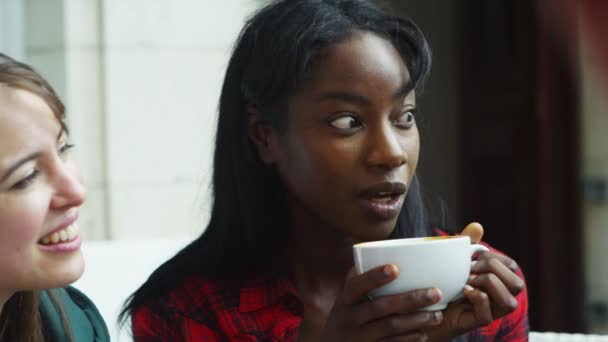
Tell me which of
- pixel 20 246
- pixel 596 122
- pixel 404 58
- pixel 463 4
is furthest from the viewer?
pixel 463 4

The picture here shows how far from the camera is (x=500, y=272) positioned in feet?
3.51

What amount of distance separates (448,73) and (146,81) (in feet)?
7.38

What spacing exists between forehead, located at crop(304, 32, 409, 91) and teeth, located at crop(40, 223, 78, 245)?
38cm

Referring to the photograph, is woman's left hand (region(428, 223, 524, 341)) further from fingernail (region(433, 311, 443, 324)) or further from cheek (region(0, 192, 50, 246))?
cheek (region(0, 192, 50, 246))

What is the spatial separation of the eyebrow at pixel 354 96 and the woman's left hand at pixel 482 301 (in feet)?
0.89

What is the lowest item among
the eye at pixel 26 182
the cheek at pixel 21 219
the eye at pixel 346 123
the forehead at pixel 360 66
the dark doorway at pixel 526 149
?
the dark doorway at pixel 526 149

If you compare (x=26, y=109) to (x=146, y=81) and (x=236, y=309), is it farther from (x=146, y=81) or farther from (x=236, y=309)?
(x=146, y=81)

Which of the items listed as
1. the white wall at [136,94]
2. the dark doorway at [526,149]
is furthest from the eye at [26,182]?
the dark doorway at [526,149]

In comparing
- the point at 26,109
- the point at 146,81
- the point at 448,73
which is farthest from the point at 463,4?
the point at 26,109

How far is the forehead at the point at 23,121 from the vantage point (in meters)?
1.04

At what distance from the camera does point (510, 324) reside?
4.59 ft

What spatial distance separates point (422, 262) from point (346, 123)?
10.9 inches

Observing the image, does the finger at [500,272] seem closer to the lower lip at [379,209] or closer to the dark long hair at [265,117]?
the lower lip at [379,209]

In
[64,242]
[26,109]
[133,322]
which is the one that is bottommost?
[133,322]
